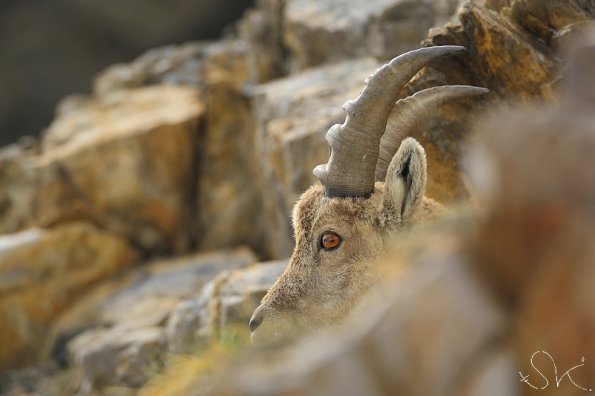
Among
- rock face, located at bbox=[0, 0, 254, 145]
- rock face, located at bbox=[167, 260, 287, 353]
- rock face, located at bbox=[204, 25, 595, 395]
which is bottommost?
rock face, located at bbox=[167, 260, 287, 353]

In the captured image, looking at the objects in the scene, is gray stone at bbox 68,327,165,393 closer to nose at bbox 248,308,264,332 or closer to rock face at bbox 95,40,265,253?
nose at bbox 248,308,264,332

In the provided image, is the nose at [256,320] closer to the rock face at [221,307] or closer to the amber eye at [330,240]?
the amber eye at [330,240]

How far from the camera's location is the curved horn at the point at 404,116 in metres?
6.43

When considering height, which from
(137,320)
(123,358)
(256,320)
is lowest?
(137,320)

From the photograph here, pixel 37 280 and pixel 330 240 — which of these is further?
pixel 37 280

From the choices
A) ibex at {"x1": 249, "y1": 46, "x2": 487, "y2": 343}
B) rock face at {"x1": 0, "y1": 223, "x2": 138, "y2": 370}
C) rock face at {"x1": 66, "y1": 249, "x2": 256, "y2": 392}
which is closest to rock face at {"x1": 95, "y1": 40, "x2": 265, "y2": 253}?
rock face at {"x1": 66, "y1": 249, "x2": 256, "y2": 392}

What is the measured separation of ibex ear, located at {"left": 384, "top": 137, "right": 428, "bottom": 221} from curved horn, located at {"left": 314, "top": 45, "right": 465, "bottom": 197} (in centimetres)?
29

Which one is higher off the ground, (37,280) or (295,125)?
(295,125)

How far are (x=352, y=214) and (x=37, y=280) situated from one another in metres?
9.81

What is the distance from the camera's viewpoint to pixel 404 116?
6.45m

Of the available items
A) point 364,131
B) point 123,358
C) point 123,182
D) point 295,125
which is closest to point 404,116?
point 364,131

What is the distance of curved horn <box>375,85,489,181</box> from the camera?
6.43m
